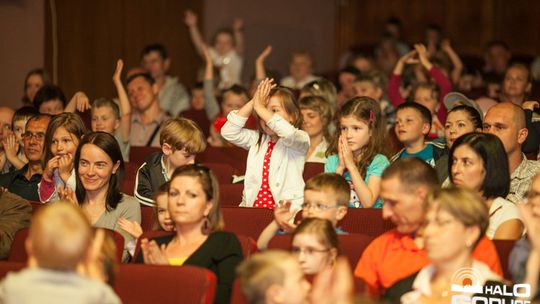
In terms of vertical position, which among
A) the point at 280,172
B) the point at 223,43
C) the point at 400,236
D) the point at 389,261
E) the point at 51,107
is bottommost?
the point at 389,261

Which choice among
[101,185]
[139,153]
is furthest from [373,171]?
[139,153]

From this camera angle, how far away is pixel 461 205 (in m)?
3.99

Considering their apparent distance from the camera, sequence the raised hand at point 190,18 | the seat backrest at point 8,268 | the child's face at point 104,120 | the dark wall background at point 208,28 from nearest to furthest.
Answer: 1. the seat backrest at point 8,268
2. the child's face at point 104,120
3. the dark wall background at point 208,28
4. the raised hand at point 190,18

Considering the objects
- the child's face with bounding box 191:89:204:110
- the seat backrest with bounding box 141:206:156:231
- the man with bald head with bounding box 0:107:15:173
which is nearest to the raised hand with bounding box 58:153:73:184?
the seat backrest with bounding box 141:206:156:231

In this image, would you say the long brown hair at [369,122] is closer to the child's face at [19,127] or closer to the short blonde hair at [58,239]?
the child's face at [19,127]

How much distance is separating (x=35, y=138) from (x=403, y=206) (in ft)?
9.43

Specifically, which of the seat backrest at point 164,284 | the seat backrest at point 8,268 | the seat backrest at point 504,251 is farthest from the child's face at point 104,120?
the seat backrest at point 504,251

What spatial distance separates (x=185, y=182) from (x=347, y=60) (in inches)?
312

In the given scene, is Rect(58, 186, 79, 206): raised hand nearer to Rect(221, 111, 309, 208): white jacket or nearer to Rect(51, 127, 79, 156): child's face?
Rect(51, 127, 79, 156): child's face

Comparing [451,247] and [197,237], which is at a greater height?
[197,237]

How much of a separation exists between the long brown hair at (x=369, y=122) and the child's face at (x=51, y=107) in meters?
2.68

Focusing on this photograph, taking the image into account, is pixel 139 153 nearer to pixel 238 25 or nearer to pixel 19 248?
pixel 19 248

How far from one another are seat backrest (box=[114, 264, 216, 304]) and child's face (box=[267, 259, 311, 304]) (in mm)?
515

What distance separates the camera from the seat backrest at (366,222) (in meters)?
5.03
